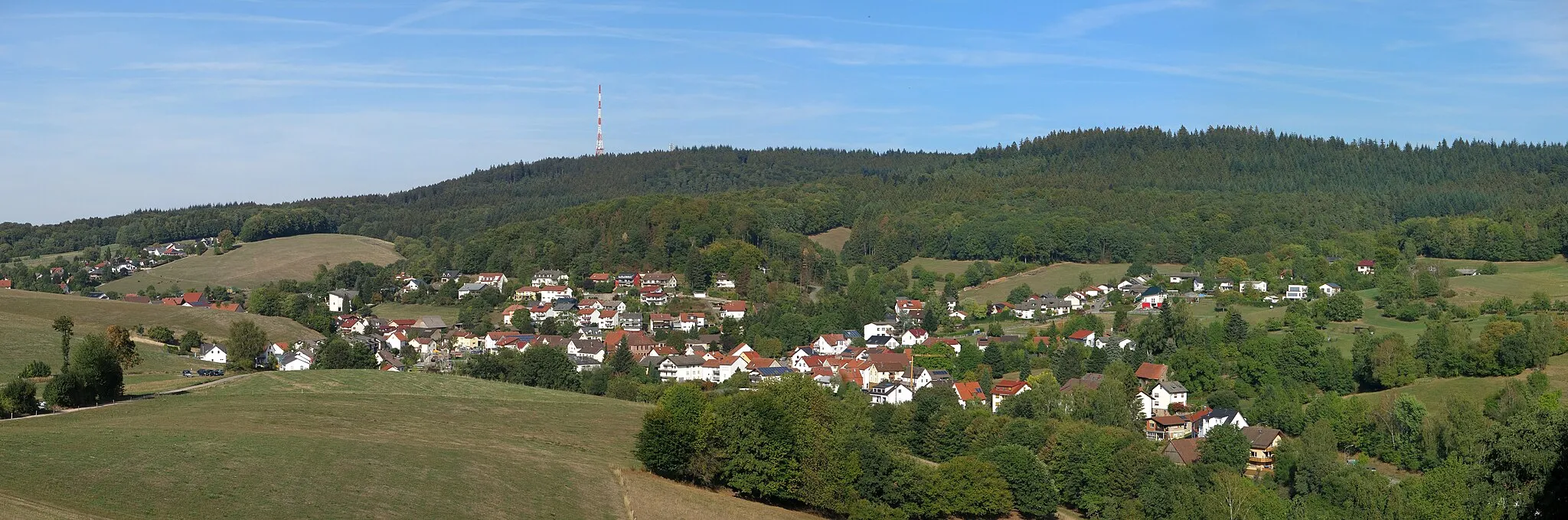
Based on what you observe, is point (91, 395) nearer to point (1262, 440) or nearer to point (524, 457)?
point (524, 457)

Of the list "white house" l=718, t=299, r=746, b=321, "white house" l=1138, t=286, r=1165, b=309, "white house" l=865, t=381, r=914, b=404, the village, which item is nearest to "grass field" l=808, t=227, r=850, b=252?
the village

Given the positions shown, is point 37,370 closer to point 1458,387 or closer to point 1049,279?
point 1458,387

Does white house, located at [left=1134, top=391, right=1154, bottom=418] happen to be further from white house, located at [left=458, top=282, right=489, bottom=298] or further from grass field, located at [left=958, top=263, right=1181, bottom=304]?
white house, located at [left=458, top=282, right=489, bottom=298]

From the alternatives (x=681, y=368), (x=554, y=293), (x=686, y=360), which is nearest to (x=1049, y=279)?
(x=554, y=293)

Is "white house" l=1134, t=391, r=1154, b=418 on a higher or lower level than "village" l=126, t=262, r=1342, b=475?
lower

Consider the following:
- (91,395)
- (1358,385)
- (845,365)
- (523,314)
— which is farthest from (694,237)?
(91,395)

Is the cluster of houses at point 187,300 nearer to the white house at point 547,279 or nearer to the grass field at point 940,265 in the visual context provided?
the white house at point 547,279

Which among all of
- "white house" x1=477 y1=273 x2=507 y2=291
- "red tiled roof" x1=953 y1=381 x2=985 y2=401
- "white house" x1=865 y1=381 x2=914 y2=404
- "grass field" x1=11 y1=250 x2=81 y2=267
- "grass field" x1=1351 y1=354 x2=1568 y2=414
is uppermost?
"grass field" x1=11 y1=250 x2=81 y2=267
